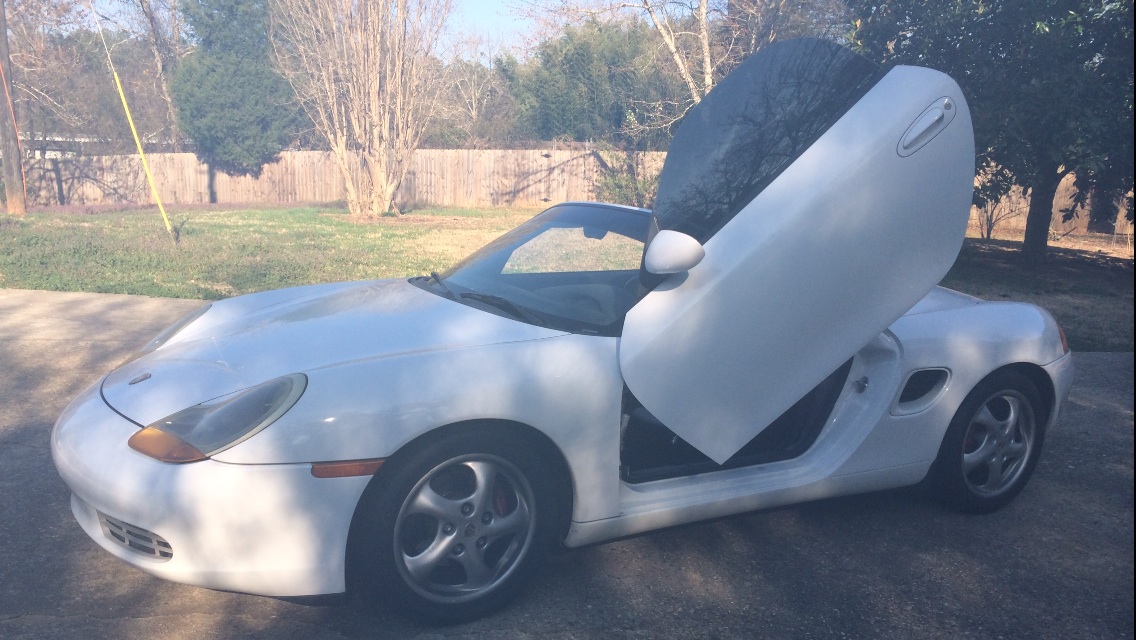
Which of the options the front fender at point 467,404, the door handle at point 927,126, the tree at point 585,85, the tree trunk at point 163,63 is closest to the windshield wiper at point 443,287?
the front fender at point 467,404

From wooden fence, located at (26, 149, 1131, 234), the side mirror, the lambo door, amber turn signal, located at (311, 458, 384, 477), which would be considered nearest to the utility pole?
wooden fence, located at (26, 149, 1131, 234)

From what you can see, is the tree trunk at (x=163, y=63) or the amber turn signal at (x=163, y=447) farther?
the tree trunk at (x=163, y=63)

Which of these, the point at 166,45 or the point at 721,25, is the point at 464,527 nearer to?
the point at 721,25

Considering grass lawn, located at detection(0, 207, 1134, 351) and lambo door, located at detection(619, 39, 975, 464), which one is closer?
lambo door, located at detection(619, 39, 975, 464)

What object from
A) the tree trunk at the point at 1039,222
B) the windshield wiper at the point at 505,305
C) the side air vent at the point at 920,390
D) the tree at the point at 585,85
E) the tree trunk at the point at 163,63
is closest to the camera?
the windshield wiper at the point at 505,305

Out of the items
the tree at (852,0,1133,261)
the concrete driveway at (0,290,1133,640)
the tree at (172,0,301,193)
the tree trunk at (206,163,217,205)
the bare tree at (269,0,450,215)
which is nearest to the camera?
the concrete driveway at (0,290,1133,640)

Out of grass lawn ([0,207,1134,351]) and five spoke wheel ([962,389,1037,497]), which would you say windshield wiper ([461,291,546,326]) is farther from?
grass lawn ([0,207,1134,351])

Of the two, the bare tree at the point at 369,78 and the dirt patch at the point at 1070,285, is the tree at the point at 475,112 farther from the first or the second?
the dirt patch at the point at 1070,285

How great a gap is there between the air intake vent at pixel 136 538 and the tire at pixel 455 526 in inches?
22.8

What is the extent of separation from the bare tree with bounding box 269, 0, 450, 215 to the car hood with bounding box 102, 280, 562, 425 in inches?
756

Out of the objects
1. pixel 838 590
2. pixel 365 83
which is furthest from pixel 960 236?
pixel 365 83

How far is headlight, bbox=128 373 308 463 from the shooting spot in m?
2.72

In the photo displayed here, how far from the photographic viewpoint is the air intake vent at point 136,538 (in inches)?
108

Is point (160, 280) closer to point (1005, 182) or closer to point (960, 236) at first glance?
point (960, 236)
